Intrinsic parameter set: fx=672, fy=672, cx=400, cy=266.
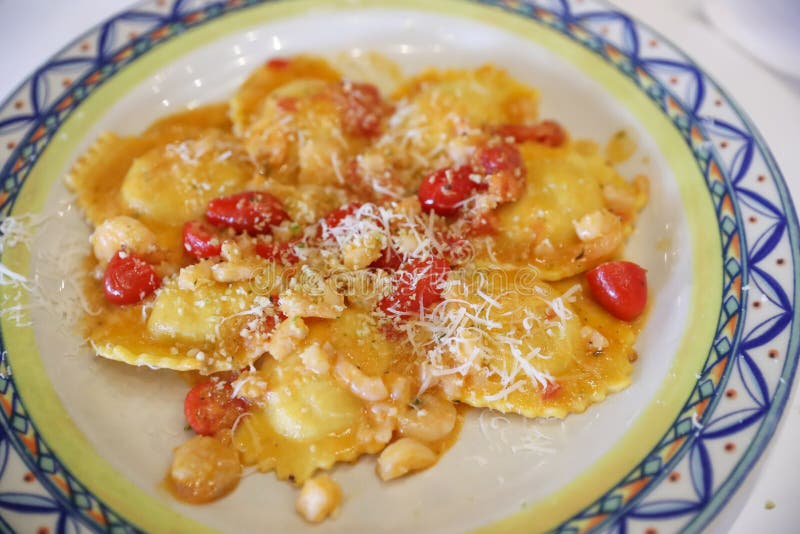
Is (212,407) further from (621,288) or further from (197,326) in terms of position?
(621,288)

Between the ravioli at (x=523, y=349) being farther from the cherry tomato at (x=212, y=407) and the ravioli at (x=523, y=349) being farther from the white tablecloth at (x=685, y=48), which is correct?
the white tablecloth at (x=685, y=48)

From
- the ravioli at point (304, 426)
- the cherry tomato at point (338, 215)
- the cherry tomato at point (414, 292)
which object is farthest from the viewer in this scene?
the cherry tomato at point (338, 215)

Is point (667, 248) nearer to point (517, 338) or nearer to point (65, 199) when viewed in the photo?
point (517, 338)

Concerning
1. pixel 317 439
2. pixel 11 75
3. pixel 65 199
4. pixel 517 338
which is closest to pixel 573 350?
pixel 517 338

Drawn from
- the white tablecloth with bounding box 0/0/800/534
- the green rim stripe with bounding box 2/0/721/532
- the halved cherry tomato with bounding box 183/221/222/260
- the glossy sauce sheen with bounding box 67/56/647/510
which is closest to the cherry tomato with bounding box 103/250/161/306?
the glossy sauce sheen with bounding box 67/56/647/510

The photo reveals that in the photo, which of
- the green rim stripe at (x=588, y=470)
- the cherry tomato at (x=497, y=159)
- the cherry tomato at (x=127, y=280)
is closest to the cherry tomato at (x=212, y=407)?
the green rim stripe at (x=588, y=470)

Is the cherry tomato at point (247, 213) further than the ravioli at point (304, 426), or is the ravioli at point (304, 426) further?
the cherry tomato at point (247, 213)

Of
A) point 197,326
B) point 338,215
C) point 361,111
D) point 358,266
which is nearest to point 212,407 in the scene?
point 197,326
